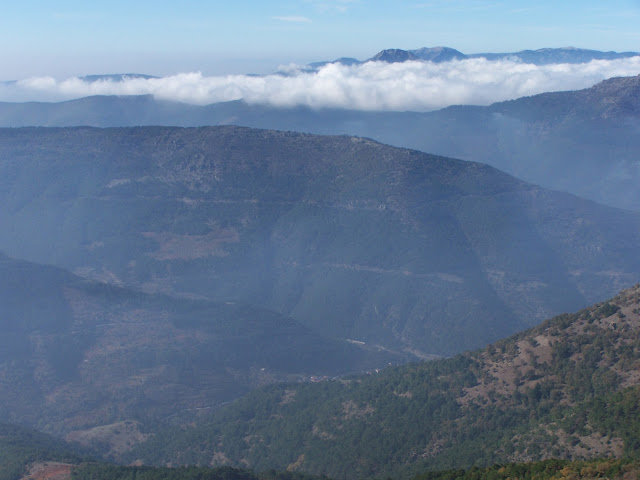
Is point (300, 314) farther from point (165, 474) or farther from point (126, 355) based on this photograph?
point (165, 474)

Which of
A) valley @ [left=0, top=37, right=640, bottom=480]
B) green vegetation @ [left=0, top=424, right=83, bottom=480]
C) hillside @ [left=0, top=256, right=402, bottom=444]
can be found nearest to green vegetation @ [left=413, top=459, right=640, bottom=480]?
valley @ [left=0, top=37, right=640, bottom=480]

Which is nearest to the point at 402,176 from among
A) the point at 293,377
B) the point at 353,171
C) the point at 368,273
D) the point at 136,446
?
the point at 353,171

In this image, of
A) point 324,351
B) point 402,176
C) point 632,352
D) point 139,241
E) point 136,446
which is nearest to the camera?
point 632,352

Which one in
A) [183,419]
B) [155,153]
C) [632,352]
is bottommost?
[183,419]

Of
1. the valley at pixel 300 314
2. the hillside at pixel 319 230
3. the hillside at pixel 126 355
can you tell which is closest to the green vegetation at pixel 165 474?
the valley at pixel 300 314

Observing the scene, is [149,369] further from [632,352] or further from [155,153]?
[155,153]
